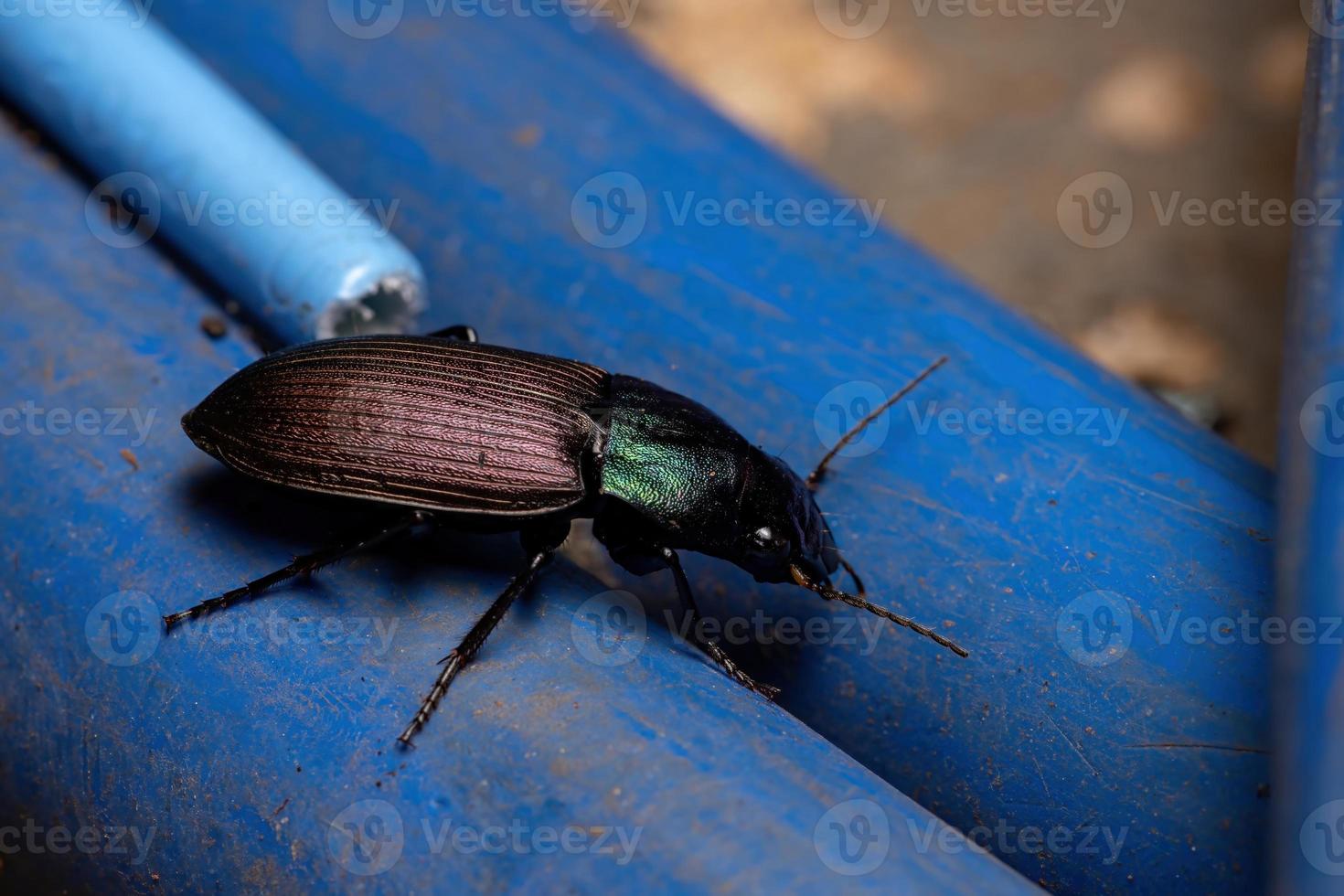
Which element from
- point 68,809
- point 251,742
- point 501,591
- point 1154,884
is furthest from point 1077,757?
point 68,809

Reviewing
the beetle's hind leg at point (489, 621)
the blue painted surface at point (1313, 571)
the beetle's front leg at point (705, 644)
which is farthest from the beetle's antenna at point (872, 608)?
the blue painted surface at point (1313, 571)

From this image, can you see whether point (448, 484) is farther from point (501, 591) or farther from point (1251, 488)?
point (1251, 488)

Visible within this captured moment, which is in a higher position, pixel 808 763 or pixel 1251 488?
pixel 1251 488

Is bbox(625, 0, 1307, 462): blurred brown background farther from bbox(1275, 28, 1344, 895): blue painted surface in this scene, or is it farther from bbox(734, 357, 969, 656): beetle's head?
bbox(1275, 28, 1344, 895): blue painted surface

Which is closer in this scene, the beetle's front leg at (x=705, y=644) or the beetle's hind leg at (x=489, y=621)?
the beetle's hind leg at (x=489, y=621)

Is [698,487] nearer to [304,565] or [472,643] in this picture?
[472,643]

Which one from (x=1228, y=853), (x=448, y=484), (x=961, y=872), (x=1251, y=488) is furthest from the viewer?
(x=1251, y=488)

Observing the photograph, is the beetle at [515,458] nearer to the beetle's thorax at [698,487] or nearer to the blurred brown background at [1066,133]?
the beetle's thorax at [698,487]
